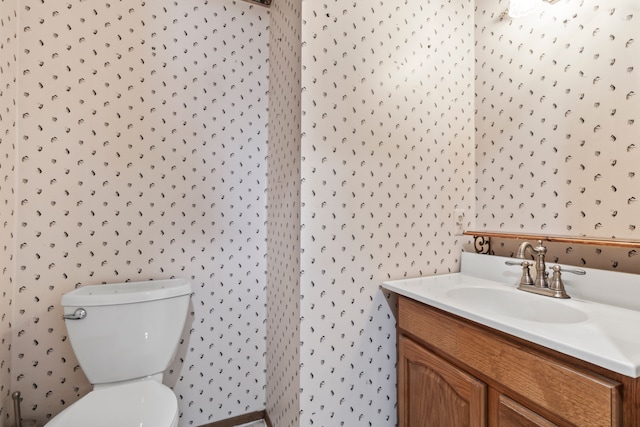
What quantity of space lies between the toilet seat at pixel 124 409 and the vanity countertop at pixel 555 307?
0.95m

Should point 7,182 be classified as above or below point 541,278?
above

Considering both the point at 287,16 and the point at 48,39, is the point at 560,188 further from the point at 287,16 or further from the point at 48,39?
the point at 48,39

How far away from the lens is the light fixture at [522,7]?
4.28 ft

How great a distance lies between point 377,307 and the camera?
52.3 inches

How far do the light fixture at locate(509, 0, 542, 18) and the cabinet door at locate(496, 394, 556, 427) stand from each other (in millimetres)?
1536

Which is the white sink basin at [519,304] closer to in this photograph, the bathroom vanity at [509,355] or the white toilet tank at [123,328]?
the bathroom vanity at [509,355]

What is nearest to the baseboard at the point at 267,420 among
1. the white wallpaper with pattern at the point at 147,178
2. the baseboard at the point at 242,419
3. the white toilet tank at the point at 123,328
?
the baseboard at the point at 242,419

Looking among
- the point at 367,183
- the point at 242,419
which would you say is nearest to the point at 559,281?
the point at 367,183

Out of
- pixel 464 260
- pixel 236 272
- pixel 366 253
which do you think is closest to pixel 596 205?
pixel 464 260

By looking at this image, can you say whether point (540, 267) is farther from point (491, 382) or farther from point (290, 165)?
point (290, 165)

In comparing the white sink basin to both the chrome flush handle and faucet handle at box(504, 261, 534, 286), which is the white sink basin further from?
the chrome flush handle

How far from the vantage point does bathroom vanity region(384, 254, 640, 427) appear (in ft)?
2.18

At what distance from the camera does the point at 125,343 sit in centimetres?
125

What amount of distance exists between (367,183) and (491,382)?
82 cm
